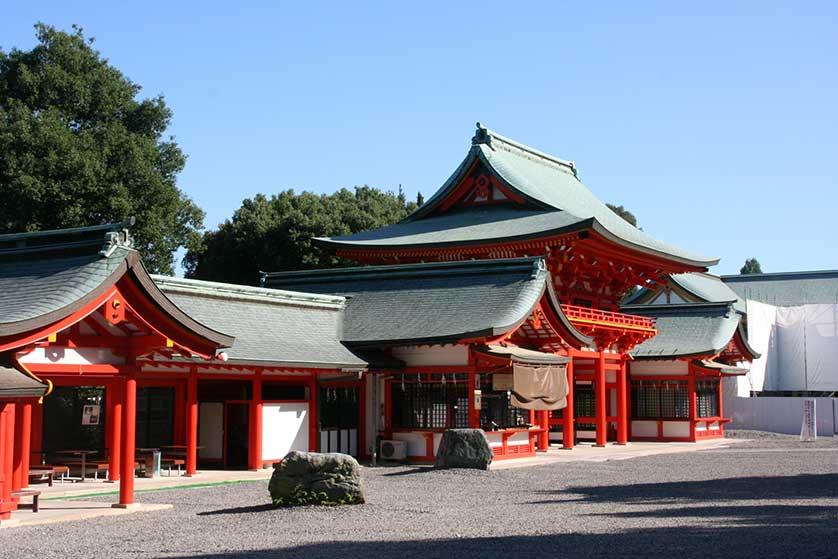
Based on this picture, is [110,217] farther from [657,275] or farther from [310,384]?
[657,275]

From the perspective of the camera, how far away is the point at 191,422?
930 inches

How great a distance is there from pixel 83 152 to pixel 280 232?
18.3 metres

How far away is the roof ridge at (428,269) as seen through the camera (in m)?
28.9

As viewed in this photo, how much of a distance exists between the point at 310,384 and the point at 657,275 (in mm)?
19454

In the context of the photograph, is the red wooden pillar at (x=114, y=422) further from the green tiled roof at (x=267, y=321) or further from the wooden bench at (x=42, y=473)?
the green tiled roof at (x=267, y=321)

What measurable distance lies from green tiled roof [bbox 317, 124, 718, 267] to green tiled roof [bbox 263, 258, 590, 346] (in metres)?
4.56

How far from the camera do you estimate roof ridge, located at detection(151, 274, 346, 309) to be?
83.9ft

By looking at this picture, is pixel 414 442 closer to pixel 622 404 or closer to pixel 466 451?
pixel 466 451

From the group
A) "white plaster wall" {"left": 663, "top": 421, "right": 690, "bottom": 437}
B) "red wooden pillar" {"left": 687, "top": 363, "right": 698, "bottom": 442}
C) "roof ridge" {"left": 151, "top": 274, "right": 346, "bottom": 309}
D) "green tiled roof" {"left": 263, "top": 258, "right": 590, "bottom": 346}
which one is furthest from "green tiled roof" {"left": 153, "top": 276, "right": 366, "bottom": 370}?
"red wooden pillar" {"left": 687, "top": 363, "right": 698, "bottom": 442}

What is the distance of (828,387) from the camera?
59.0m

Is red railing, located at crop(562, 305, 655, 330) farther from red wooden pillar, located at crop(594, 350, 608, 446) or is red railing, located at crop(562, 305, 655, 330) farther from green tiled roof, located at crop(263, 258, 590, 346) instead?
green tiled roof, located at crop(263, 258, 590, 346)

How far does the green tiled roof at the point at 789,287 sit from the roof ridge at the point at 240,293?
135 ft

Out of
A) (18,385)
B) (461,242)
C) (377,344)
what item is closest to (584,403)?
(461,242)

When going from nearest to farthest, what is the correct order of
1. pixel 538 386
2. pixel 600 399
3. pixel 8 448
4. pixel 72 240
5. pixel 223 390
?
1. pixel 8 448
2. pixel 72 240
3. pixel 223 390
4. pixel 538 386
5. pixel 600 399
